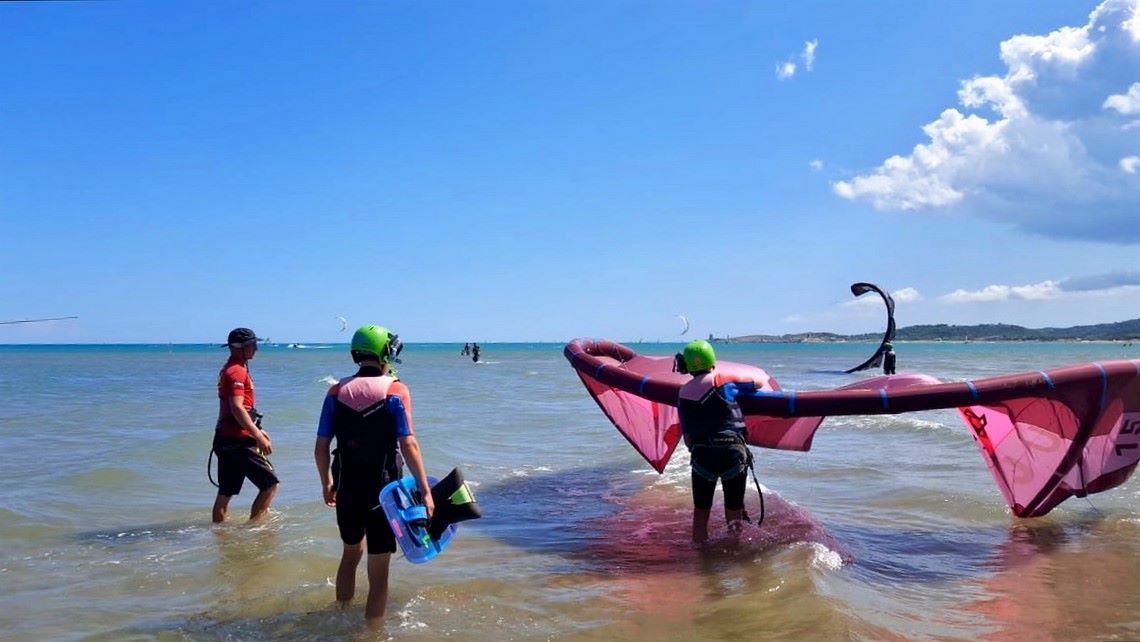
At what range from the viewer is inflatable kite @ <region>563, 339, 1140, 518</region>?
6.16 metres

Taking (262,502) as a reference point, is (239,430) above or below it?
above

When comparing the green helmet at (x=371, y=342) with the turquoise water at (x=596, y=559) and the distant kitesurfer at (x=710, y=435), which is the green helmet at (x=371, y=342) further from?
the distant kitesurfer at (x=710, y=435)

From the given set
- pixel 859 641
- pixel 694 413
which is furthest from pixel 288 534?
pixel 859 641

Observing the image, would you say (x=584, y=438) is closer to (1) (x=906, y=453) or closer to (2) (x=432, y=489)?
(1) (x=906, y=453)

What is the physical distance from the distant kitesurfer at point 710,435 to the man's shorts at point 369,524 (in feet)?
8.15

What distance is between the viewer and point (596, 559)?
611 centimetres

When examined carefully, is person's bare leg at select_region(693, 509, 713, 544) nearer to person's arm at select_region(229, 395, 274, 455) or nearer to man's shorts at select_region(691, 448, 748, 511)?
man's shorts at select_region(691, 448, 748, 511)

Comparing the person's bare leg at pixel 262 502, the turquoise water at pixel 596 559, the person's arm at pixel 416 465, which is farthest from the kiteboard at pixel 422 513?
the person's bare leg at pixel 262 502

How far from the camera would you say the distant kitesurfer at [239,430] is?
21.1 feet

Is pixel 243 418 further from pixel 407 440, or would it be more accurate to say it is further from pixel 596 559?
pixel 596 559

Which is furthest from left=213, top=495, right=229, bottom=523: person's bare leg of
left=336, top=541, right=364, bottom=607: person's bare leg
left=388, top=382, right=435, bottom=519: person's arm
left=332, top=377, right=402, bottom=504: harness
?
left=388, top=382, right=435, bottom=519: person's arm

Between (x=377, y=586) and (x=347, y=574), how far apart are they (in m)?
0.36

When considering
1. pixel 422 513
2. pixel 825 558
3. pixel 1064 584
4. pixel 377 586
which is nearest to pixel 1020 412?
pixel 1064 584

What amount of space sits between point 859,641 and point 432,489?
2.36m
